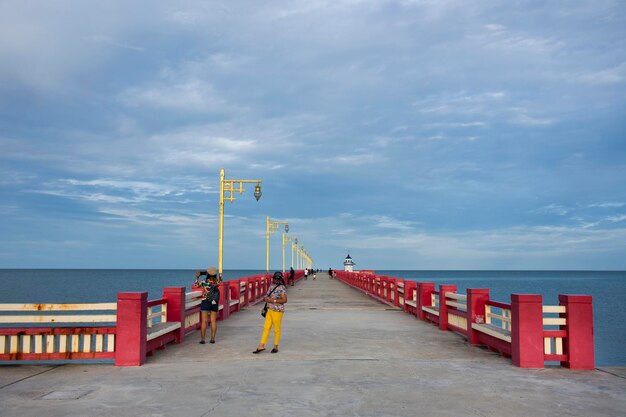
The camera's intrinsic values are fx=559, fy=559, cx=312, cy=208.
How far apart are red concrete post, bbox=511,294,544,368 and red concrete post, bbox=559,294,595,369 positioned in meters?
0.52

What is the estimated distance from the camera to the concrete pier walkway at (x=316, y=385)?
7273mm

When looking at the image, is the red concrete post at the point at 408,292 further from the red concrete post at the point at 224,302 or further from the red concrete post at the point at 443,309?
the red concrete post at the point at 224,302

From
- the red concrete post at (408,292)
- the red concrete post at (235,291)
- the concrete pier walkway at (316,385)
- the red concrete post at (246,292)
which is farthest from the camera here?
the red concrete post at (246,292)

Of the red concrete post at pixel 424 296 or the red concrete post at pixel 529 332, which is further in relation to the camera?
the red concrete post at pixel 424 296

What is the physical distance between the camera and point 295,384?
8.73m

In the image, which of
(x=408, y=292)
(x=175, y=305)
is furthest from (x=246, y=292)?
(x=175, y=305)

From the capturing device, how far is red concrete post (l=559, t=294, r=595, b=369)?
10.2 m

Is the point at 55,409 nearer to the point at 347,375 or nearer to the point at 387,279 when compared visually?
the point at 347,375

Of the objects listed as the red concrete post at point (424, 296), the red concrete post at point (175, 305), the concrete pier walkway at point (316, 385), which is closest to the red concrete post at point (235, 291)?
the red concrete post at point (424, 296)

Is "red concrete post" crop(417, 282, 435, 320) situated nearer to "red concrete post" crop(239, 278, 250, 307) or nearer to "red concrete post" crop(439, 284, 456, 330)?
"red concrete post" crop(439, 284, 456, 330)

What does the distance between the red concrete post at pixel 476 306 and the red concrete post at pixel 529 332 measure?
8.84 ft

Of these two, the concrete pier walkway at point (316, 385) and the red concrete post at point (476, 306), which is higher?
the red concrete post at point (476, 306)

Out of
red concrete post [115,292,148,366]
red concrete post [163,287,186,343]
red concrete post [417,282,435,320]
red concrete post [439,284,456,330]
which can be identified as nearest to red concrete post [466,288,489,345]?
red concrete post [439,284,456,330]

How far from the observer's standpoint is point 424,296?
18.8 m
